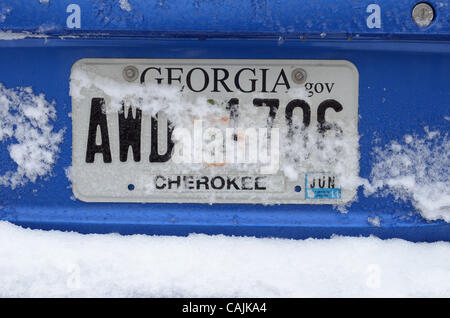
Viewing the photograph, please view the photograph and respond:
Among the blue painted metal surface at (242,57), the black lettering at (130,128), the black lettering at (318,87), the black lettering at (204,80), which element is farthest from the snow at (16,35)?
the black lettering at (318,87)

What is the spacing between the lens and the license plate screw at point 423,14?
5.31 ft

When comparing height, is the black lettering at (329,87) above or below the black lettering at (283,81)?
below

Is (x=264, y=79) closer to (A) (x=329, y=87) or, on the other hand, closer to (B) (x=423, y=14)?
(A) (x=329, y=87)

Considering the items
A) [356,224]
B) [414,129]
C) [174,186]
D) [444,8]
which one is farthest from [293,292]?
[444,8]

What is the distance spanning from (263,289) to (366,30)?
78cm

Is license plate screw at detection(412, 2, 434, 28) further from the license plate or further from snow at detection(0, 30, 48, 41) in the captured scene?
snow at detection(0, 30, 48, 41)

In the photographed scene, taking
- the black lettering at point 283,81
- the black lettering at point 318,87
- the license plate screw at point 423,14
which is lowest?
the black lettering at point 318,87

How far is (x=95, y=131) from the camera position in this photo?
1.75 meters

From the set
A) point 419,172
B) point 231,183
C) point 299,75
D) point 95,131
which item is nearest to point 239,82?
point 299,75

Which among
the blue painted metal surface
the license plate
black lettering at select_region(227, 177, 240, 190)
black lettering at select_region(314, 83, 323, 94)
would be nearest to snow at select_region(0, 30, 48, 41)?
the blue painted metal surface

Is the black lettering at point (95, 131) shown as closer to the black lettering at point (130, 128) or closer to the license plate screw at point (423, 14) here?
the black lettering at point (130, 128)

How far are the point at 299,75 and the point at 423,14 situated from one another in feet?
1.26

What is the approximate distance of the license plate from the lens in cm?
173

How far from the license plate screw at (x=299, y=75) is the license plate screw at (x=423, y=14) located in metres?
0.35
